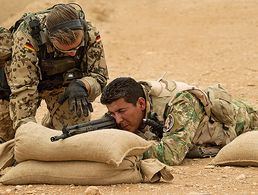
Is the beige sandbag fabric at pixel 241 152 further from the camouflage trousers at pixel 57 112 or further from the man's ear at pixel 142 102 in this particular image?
the camouflage trousers at pixel 57 112

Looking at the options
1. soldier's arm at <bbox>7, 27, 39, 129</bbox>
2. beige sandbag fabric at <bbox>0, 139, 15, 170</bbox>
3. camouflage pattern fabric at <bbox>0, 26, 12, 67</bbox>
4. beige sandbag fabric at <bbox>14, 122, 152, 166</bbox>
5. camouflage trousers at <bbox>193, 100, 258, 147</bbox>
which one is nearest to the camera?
beige sandbag fabric at <bbox>14, 122, 152, 166</bbox>

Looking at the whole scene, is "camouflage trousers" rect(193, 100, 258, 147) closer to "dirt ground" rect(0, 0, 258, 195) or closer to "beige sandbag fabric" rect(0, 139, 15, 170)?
"dirt ground" rect(0, 0, 258, 195)

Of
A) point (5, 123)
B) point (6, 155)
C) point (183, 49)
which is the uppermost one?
point (6, 155)

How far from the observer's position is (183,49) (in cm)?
1386

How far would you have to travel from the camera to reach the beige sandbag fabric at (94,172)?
5.11m

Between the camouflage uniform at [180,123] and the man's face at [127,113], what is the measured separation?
0.29 ft

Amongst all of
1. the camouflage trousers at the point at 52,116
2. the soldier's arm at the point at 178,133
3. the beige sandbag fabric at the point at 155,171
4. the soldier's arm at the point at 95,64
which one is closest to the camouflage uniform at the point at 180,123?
the soldier's arm at the point at 178,133

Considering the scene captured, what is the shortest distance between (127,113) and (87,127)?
382mm

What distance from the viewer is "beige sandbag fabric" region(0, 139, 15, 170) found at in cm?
553

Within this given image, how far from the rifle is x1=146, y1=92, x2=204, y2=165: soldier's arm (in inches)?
13.8

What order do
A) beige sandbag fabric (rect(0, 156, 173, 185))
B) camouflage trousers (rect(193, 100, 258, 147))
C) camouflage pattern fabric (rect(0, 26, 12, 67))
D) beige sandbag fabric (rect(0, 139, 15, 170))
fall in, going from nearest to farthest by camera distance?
beige sandbag fabric (rect(0, 156, 173, 185)) → beige sandbag fabric (rect(0, 139, 15, 170)) → camouflage trousers (rect(193, 100, 258, 147)) → camouflage pattern fabric (rect(0, 26, 12, 67))

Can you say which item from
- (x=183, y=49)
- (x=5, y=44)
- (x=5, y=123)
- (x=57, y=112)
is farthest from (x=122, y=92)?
(x=183, y=49)

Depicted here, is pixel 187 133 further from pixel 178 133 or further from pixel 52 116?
pixel 52 116

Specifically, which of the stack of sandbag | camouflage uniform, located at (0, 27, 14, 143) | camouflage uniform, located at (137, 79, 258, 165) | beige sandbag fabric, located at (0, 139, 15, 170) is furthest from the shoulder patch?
camouflage uniform, located at (0, 27, 14, 143)
